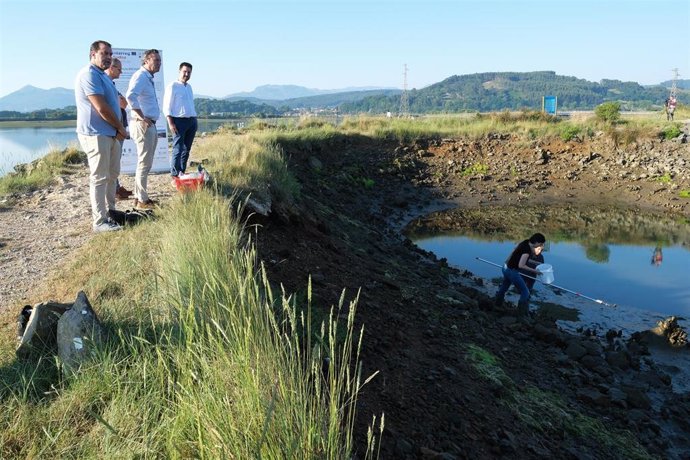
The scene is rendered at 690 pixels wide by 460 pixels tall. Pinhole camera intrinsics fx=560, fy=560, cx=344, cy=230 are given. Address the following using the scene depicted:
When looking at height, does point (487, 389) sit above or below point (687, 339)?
above

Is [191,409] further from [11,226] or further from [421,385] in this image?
[11,226]

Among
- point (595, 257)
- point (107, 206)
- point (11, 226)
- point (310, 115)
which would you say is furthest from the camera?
point (310, 115)

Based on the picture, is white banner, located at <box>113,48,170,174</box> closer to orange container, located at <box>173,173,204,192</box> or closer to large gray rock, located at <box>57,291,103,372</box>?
orange container, located at <box>173,173,204,192</box>

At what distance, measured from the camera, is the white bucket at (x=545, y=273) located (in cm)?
858

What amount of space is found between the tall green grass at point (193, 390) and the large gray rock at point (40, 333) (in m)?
0.13

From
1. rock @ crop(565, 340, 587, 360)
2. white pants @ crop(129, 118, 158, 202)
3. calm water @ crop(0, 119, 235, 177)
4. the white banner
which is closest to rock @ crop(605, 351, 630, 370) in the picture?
rock @ crop(565, 340, 587, 360)

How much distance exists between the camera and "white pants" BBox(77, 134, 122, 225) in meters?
5.92

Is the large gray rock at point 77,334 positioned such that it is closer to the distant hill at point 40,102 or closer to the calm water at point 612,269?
the calm water at point 612,269

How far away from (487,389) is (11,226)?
6.22 m

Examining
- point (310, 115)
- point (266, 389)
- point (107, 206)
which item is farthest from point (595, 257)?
point (310, 115)

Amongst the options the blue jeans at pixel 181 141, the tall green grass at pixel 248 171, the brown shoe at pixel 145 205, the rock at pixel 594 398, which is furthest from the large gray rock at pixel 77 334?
the blue jeans at pixel 181 141

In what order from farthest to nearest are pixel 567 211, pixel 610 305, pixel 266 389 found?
pixel 567 211, pixel 610 305, pixel 266 389

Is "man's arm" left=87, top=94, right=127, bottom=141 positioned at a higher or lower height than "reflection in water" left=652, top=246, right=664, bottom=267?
higher

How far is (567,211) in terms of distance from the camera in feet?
52.9
